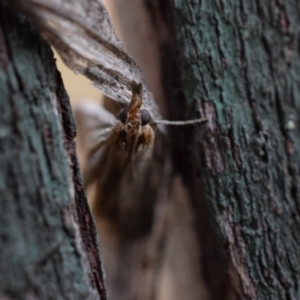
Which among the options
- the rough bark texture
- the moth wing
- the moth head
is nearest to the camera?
the rough bark texture

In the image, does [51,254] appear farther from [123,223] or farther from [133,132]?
[123,223]

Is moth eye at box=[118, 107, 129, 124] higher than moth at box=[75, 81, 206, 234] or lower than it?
higher

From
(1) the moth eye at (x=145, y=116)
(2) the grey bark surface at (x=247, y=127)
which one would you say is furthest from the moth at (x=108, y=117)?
(2) the grey bark surface at (x=247, y=127)

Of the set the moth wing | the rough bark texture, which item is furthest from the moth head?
the rough bark texture

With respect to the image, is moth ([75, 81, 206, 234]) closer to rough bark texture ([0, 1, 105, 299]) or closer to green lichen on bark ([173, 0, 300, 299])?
green lichen on bark ([173, 0, 300, 299])

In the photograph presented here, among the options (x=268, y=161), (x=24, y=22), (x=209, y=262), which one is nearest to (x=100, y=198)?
(x=209, y=262)
